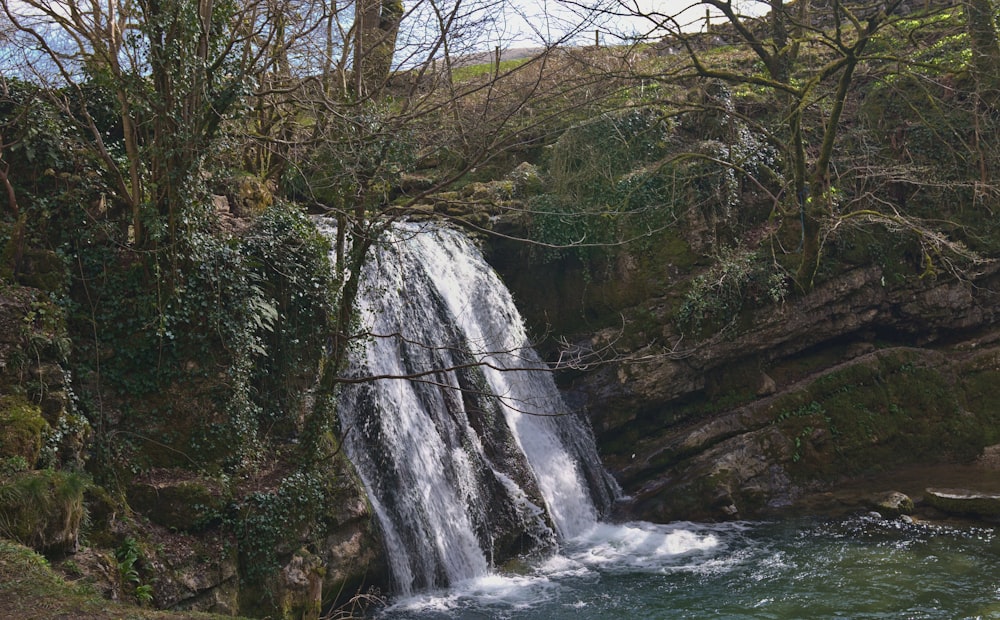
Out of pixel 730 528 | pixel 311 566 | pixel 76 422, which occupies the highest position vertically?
pixel 76 422

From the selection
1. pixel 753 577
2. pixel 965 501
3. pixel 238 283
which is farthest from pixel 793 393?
pixel 238 283

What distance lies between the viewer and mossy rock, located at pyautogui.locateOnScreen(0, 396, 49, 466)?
5797mm

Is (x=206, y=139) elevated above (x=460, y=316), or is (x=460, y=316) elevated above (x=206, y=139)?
(x=206, y=139)

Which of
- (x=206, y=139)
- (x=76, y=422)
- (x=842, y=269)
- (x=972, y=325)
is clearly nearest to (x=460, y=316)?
(x=206, y=139)

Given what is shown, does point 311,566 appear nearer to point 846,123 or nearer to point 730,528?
point 730,528

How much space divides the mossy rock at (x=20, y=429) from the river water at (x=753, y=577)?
12.6 ft

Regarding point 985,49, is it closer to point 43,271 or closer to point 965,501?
point 965,501

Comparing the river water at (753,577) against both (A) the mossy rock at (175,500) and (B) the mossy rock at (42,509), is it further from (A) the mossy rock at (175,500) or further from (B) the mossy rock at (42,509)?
(B) the mossy rock at (42,509)

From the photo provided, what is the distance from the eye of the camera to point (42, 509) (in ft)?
17.8

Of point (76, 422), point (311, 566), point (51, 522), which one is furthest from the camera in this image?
point (311, 566)

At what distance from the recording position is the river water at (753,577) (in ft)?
26.4

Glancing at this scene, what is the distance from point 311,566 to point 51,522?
106 inches

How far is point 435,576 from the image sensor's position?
28.8 feet

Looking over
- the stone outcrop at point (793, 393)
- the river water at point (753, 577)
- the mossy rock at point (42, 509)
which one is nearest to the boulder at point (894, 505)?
the river water at point (753, 577)
